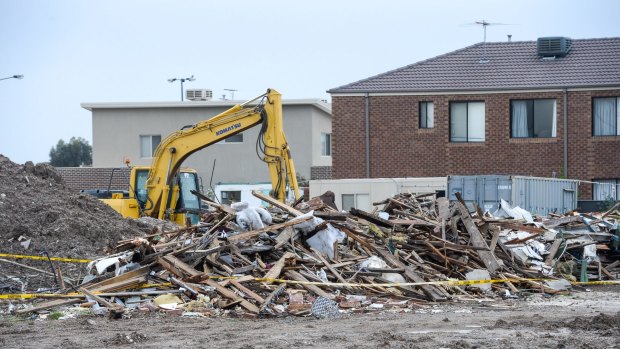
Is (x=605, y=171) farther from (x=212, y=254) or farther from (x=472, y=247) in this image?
(x=212, y=254)

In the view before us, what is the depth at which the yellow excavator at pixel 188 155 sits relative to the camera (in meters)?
26.9

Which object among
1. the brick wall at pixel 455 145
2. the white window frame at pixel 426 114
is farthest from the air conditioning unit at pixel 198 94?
the white window frame at pixel 426 114

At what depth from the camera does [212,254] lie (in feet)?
60.3

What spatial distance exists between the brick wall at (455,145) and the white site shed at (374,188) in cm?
590

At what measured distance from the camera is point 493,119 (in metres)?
40.9

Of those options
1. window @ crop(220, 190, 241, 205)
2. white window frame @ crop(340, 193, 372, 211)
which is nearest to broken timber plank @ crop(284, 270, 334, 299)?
white window frame @ crop(340, 193, 372, 211)

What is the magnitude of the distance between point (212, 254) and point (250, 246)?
0.98 metres

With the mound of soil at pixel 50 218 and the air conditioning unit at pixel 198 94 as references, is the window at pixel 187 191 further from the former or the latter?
the air conditioning unit at pixel 198 94

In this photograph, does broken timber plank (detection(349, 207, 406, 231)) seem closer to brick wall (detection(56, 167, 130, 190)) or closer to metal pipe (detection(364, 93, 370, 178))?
metal pipe (detection(364, 93, 370, 178))

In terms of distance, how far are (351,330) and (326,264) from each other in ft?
14.8

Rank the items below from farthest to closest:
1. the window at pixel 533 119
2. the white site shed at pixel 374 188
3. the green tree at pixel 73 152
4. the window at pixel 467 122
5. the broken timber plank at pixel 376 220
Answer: the green tree at pixel 73 152, the window at pixel 467 122, the window at pixel 533 119, the white site shed at pixel 374 188, the broken timber plank at pixel 376 220

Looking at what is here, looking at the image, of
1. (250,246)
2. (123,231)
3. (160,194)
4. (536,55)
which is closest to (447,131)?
(536,55)

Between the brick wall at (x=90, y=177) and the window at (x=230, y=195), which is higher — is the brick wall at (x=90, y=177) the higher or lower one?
the higher one

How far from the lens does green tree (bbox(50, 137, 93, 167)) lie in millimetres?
113188
